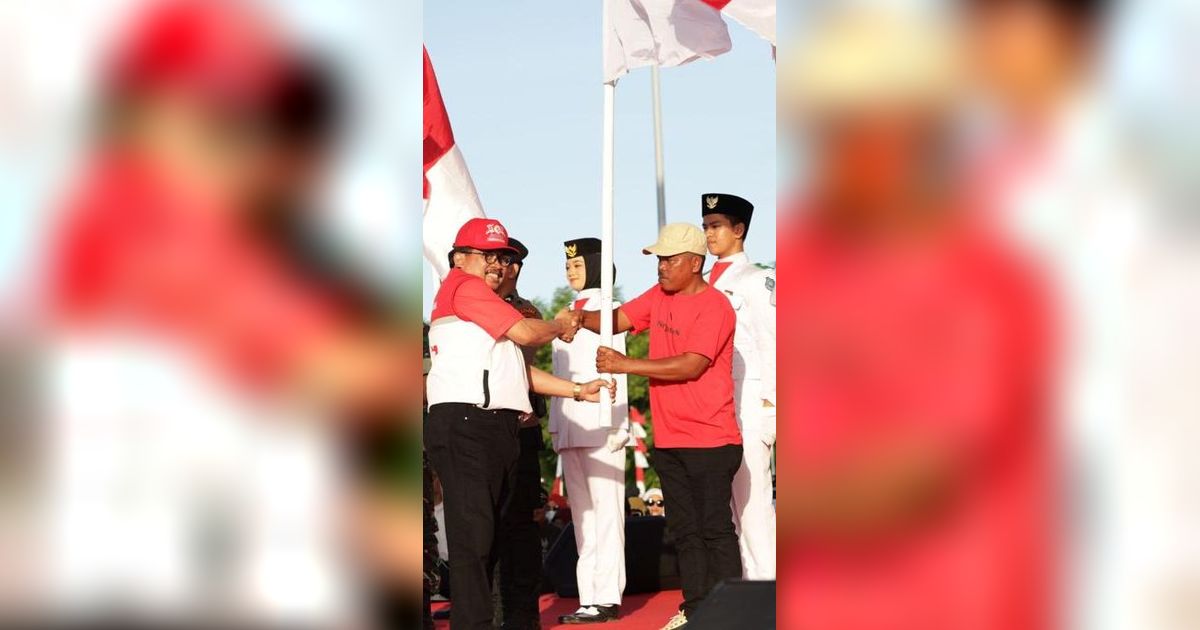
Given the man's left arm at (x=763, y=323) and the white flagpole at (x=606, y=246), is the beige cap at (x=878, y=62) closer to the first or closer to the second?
the white flagpole at (x=606, y=246)

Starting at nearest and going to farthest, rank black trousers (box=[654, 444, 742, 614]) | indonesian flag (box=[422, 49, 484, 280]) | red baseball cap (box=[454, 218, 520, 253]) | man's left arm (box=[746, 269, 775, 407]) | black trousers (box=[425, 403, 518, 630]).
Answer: black trousers (box=[425, 403, 518, 630]) → red baseball cap (box=[454, 218, 520, 253]) → black trousers (box=[654, 444, 742, 614]) → indonesian flag (box=[422, 49, 484, 280]) → man's left arm (box=[746, 269, 775, 407])

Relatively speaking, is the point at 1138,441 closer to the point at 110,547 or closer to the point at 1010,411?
the point at 1010,411

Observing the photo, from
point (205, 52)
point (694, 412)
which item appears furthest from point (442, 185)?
point (205, 52)

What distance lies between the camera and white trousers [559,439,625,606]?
7.15m

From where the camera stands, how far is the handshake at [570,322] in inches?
252

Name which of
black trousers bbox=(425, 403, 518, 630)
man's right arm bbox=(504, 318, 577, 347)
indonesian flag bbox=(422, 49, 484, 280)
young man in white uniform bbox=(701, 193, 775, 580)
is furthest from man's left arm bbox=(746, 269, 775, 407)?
black trousers bbox=(425, 403, 518, 630)

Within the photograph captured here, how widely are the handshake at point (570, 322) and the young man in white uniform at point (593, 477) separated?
1.16 feet

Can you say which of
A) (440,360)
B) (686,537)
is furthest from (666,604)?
(440,360)

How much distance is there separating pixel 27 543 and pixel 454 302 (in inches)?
172

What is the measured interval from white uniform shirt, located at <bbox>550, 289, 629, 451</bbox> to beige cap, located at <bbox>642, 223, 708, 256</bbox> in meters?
0.79

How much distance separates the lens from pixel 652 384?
21.1 feet

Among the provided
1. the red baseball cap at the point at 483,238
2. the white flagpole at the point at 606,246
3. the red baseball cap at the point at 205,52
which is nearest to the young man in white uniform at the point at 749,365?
the white flagpole at the point at 606,246

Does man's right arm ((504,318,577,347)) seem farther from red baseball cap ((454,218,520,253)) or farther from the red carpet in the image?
the red carpet

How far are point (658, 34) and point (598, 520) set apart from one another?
95.3 inches
